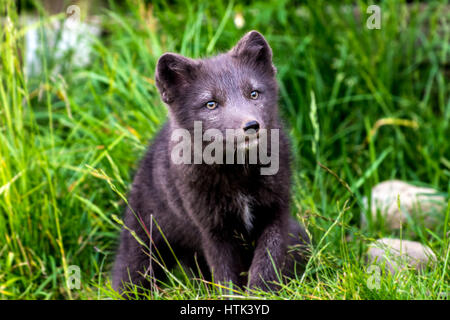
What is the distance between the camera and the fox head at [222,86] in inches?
143

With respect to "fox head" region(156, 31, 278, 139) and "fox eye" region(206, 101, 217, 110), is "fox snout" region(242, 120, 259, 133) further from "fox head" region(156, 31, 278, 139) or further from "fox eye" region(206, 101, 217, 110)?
"fox eye" region(206, 101, 217, 110)

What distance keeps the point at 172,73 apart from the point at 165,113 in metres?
1.63

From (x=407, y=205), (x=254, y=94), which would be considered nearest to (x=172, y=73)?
(x=254, y=94)

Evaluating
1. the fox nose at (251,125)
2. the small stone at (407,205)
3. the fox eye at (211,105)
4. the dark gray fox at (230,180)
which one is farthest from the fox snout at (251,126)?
the small stone at (407,205)

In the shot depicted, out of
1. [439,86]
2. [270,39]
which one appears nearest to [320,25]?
[270,39]

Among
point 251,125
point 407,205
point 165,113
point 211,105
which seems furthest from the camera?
point 165,113

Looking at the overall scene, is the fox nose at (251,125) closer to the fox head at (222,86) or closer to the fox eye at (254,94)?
the fox head at (222,86)

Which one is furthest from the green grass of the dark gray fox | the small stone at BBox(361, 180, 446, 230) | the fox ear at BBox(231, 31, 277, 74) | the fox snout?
the fox snout

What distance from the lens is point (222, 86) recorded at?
145 inches

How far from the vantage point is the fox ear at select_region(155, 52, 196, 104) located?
372 centimetres

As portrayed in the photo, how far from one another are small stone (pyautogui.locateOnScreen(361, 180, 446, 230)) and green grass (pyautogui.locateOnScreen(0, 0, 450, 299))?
10cm

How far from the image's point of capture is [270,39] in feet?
19.9

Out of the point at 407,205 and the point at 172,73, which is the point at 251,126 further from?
the point at 407,205

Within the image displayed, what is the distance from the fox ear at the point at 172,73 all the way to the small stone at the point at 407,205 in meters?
2.01
